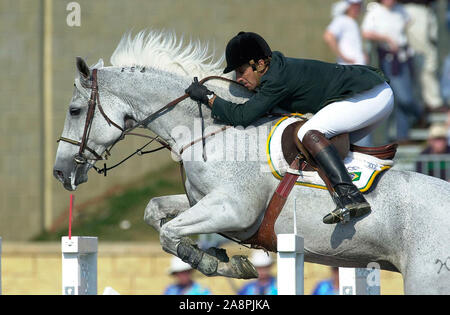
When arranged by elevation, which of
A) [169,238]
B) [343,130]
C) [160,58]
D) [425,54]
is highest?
[425,54]

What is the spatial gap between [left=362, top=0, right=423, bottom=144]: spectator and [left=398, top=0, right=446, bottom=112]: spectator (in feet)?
1.05

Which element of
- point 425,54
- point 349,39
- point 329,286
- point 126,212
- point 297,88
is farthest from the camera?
point 126,212

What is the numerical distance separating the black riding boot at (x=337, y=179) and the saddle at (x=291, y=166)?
0.25ft

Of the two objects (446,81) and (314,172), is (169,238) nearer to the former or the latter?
(314,172)

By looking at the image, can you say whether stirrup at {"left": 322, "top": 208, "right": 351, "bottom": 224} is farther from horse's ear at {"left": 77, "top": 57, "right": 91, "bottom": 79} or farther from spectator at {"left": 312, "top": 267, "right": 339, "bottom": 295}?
spectator at {"left": 312, "top": 267, "right": 339, "bottom": 295}

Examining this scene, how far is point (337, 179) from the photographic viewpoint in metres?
4.85

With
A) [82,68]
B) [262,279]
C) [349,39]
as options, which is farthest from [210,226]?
[349,39]

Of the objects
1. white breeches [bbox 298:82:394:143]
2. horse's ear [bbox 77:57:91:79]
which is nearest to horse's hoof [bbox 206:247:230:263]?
white breeches [bbox 298:82:394:143]

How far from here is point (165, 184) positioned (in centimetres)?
1122

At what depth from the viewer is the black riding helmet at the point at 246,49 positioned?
16.8 feet

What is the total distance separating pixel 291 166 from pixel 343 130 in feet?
1.17

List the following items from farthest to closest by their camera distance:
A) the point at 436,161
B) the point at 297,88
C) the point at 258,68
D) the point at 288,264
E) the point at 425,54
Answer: the point at 425,54, the point at 436,161, the point at 258,68, the point at 297,88, the point at 288,264

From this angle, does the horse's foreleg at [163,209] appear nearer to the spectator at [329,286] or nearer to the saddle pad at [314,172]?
the saddle pad at [314,172]

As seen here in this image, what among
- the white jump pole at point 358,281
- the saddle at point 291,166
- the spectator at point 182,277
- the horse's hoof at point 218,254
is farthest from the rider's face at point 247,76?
the spectator at point 182,277
